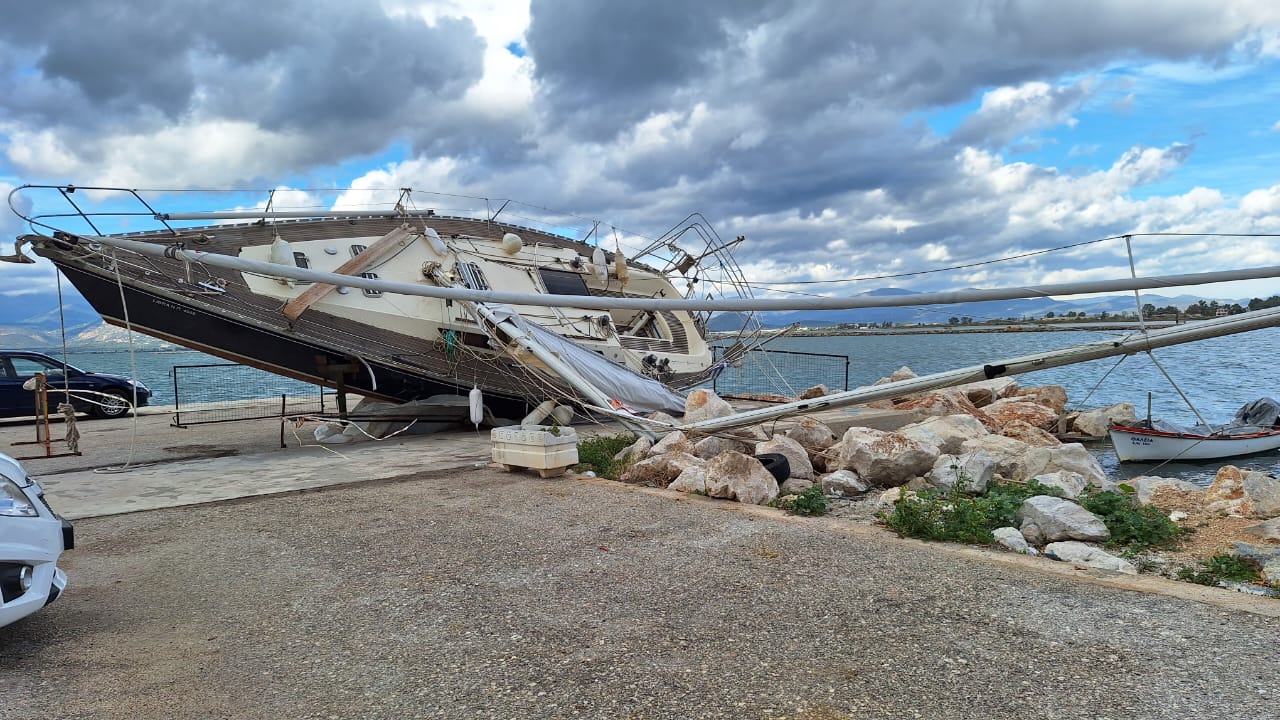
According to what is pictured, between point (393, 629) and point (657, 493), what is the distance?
4.01 meters

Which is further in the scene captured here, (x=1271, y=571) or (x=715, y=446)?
(x=715, y=446)

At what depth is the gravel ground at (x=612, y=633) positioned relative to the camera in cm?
351

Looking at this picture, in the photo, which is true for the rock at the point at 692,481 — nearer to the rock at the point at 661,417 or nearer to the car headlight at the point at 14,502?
the rock at the point at 661,417

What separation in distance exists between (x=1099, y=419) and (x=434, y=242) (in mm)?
16264

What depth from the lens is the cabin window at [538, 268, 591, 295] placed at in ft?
55.2

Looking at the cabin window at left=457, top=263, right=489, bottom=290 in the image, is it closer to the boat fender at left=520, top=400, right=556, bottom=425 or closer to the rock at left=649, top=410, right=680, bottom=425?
the boat fender at left=520, top=400, right=556, bottom=425

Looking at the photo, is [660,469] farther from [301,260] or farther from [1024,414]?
[1024,414]

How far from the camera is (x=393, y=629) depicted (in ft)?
14.6

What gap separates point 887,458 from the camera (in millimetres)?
9406

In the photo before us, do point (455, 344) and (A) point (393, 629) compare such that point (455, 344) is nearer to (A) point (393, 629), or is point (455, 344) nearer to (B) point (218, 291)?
(B) point (218, 291)

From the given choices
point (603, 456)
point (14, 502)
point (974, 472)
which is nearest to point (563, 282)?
point (603, 456)

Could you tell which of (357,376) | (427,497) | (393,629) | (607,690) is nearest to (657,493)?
(427,497)

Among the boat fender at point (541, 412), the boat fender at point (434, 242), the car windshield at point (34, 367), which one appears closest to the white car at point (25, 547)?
the boat fender at point (541, 412)

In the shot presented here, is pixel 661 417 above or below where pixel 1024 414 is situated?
above
